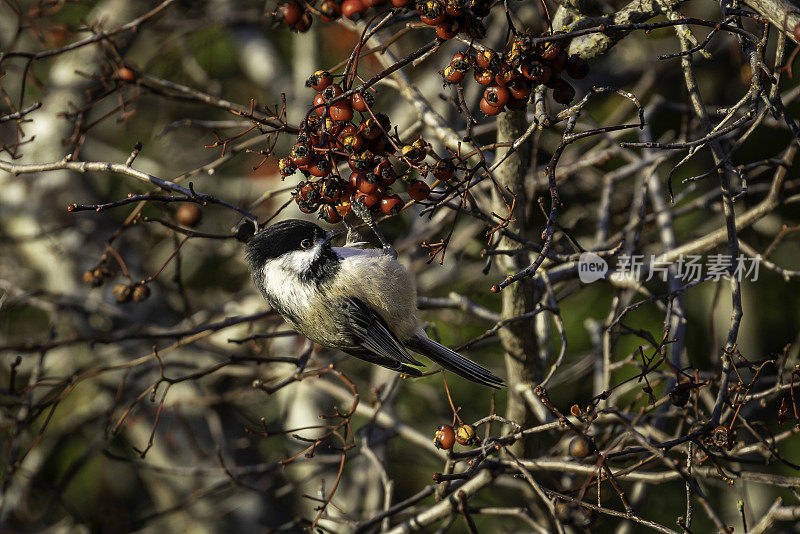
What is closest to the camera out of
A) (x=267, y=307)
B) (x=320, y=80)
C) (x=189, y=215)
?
(x=320, y=80)

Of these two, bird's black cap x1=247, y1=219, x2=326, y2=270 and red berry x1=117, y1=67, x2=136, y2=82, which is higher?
red berry x1=117, y1=67, x2=136, y2=82

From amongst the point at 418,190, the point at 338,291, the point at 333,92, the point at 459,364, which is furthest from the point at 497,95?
the point at 459,364

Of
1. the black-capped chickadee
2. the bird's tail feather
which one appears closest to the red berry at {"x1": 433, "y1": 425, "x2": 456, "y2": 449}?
the black-capped chickadee

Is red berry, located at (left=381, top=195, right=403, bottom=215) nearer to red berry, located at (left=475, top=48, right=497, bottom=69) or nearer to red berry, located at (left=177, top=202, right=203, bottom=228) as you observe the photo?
red berry, located at (left=475, top=48, right=497, bottom=69)

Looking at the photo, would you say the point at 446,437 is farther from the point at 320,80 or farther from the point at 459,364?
the point at 320,80

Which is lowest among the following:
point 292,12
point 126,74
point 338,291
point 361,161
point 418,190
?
point 338,291

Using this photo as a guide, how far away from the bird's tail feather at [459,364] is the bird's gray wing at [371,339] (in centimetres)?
14

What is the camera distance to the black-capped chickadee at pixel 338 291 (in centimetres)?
248

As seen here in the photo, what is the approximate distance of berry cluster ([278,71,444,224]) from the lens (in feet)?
5.68

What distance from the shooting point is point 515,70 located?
1664 mm

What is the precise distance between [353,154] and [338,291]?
0.85m

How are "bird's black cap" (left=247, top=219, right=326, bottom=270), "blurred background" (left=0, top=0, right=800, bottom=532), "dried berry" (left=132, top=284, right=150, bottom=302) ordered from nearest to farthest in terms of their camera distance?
"bird's black cap" (left=247, top=219, right=326, bottom=270) → "dried berry" (left=132, top=284, right=150, bottom=302) → "blurred background" (left=0, top=0, right=800, bottom=532)

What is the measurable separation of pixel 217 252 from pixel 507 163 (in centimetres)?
288

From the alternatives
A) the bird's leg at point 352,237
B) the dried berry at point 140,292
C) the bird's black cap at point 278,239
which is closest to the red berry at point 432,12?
the bird's black cap at point 278,239
